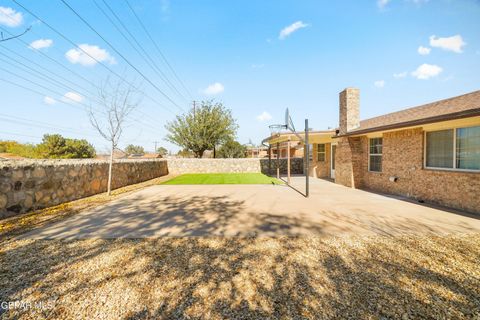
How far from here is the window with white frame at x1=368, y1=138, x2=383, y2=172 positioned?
384 inches

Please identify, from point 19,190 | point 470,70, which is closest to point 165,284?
point 19,190

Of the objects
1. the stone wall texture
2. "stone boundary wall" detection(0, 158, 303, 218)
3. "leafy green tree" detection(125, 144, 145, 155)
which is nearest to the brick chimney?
the stone wall texture

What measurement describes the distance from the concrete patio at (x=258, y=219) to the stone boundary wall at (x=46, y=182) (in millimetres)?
1856

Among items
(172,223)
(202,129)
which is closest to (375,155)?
(172,223)

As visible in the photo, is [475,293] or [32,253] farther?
[32,253]

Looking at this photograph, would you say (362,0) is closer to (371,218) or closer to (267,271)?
(371,218)

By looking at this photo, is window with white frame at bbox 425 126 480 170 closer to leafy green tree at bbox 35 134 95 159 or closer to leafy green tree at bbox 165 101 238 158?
leafy green tree at bbox 165 101 238 158

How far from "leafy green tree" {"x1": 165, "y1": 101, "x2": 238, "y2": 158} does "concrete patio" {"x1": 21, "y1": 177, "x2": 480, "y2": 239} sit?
1816cm

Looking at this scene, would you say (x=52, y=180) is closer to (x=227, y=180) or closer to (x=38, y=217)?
(x=38, y=217)

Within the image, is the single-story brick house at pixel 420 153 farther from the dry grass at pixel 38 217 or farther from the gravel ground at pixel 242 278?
the dry grass at pixel 38 217

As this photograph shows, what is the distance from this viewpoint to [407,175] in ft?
27.0

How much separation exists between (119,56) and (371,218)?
46.0 feet

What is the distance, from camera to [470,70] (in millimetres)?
10305

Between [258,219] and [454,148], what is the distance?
6.97 metres
